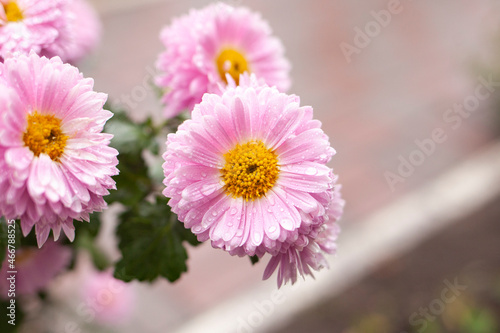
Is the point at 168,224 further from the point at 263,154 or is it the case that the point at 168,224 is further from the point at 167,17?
the point at 167,17

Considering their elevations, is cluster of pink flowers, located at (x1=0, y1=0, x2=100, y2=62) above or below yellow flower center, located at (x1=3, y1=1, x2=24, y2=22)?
below

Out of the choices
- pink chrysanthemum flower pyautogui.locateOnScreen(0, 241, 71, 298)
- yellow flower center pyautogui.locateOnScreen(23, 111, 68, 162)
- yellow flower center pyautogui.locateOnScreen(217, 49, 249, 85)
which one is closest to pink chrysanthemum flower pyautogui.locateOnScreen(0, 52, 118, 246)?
yellow flower center pyautogui.locateOnScreen(23, 111, 68, 162)

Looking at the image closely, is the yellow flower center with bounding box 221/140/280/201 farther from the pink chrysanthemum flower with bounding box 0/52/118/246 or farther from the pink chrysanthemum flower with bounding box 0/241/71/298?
the pink chrysanthemum flower with bounding box 0/241/71/298

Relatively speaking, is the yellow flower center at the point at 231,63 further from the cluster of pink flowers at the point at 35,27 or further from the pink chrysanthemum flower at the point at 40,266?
the pink chrysanthemum flower at the point at 40,266

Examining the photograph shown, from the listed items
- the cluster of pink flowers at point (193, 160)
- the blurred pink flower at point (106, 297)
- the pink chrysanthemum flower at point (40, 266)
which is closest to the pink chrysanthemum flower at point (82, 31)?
the cluster of pink flowers at point (193, 160)

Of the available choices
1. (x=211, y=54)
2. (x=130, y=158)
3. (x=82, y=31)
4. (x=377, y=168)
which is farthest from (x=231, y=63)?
(x=377, y=168)

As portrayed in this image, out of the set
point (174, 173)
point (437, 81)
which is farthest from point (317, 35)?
point (174, 173)
